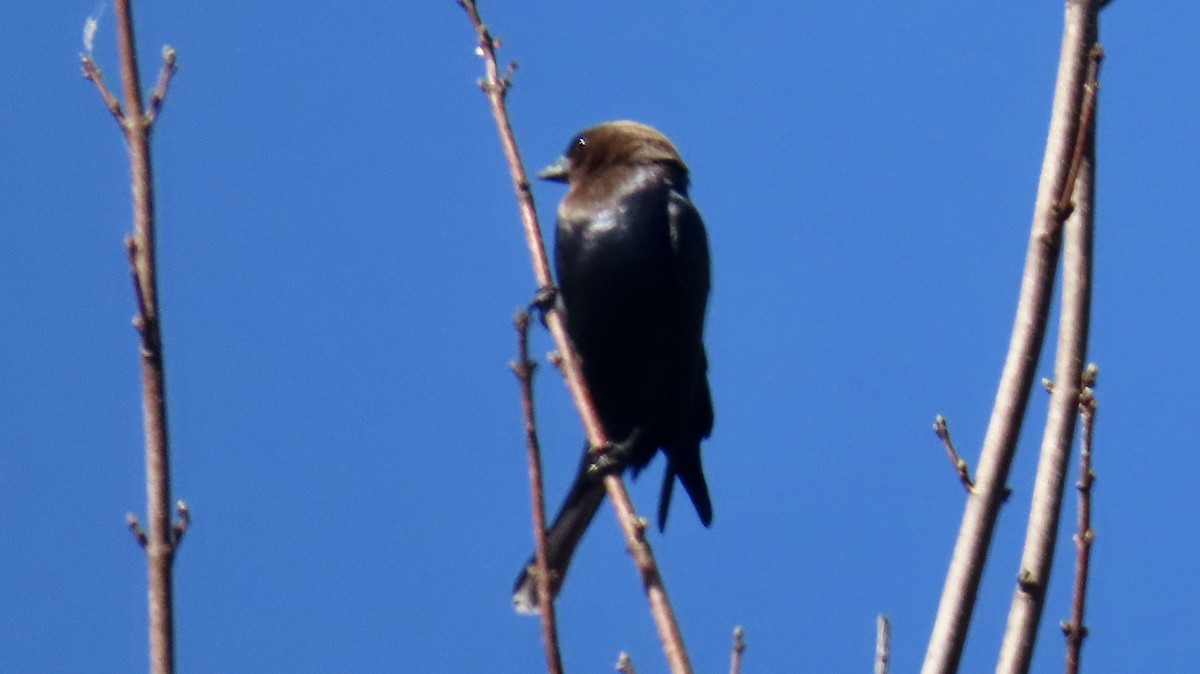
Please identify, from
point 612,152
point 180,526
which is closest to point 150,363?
point 180,526

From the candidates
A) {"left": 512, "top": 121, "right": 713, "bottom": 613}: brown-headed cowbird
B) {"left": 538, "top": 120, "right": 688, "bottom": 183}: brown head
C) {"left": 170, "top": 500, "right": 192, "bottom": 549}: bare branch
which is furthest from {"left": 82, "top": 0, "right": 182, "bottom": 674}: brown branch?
{"left": 538, "top": 120, "right": 688, "bottom": 183}: brown head

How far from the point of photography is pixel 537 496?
6.87 ft

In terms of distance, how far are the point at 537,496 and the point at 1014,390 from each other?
0.62 m

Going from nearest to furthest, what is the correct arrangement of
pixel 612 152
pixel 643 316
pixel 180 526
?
pixel 180 526 < pixel 643 316 < pixel 612 152

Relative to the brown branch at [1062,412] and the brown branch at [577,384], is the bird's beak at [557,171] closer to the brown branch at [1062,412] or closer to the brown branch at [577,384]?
the brown branch at [577,384]

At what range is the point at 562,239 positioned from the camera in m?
5.12

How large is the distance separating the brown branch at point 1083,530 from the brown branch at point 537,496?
2.15 feet

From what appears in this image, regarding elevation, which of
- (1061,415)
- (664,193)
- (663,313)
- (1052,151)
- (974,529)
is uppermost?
(664,193)

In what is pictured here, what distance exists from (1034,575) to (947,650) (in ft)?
0.57

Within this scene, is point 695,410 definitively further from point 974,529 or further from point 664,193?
point 974,529

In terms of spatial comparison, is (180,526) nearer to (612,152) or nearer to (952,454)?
(952,454)

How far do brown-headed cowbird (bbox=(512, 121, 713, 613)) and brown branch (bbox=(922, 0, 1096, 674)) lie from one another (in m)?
2.75

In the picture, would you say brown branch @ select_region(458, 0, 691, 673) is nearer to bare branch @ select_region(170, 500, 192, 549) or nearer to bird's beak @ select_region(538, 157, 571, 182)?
bare branch @ select_region(170, 500, 192, 549)

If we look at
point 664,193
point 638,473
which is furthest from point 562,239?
point 638,473
